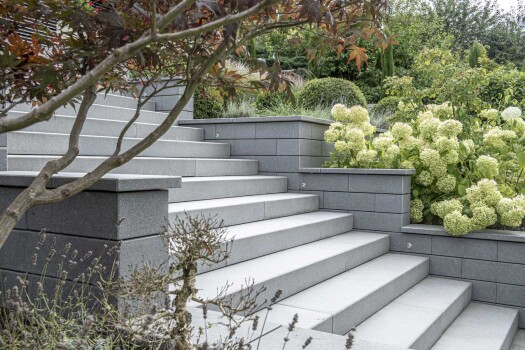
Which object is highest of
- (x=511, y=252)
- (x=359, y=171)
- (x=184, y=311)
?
(x=359, y=171)

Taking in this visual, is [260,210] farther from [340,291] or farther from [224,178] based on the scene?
[340,291]

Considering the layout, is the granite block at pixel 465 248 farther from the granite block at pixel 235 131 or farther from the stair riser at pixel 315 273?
the granite block at pixel 235 131

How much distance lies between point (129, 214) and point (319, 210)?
10.5 feet

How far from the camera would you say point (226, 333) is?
2061 millimetres

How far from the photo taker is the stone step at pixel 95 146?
361 cm

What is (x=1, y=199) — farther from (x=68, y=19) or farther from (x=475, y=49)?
(x=475, y=49)

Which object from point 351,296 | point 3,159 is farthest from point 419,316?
point 3,159

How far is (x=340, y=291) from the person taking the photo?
3258 millimetres

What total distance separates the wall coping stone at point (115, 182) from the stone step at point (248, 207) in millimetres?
1063

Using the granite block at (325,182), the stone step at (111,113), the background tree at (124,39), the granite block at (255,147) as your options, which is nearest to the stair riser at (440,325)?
the granite block at (325,182)

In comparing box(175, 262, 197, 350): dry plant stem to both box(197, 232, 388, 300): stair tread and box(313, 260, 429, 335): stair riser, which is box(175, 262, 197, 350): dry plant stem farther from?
box(313, 260, 429, 335): stair riser

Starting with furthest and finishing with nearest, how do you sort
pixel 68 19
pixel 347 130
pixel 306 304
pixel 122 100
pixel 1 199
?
pixel 122 100
pixel 347 130
pixel 306 304
pixel 1 199
pixel 68 19

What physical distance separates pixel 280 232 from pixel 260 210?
0.48 metres

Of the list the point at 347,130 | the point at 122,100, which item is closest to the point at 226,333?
the point at 347,130
